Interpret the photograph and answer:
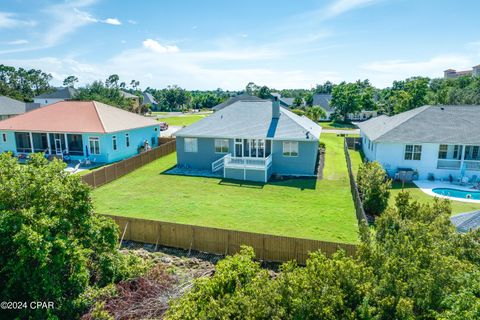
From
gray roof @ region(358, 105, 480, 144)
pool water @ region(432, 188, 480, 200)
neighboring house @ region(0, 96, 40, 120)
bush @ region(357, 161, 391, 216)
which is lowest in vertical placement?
pool water @ region(432, 188, 480, 200)

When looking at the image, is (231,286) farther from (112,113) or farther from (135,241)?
(112,113)

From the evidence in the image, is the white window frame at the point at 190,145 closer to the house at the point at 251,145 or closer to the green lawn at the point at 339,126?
the house at the point at 251,145

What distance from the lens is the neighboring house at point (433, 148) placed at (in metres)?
25.2

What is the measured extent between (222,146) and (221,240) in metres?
14.6

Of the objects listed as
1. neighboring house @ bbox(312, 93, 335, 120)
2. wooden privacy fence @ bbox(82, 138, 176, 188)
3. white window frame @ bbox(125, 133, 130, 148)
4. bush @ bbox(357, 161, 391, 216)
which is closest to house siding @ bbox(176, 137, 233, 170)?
wooden privacy fence @ bbox(82, 138, 176, 188)

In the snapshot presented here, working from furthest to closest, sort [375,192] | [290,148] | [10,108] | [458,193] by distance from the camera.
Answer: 1. [10,108]
2. [290,148]
3. [458,193]
4. [375,192]

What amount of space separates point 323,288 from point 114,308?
6851mm

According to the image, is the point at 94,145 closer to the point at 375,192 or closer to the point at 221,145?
the point at 221,145

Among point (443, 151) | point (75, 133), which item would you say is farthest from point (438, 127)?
point (75, 133)

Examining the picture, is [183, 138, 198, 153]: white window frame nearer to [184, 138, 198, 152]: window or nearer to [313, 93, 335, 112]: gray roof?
[184, 138, 198, 152]: window

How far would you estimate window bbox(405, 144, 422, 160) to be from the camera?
85.2 ft

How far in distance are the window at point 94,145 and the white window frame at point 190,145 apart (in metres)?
8.79

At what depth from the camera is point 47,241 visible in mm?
8977

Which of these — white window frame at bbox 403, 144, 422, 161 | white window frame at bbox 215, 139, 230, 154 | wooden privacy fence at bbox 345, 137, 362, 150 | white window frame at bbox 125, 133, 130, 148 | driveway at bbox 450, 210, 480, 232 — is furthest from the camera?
wooden privacy fence at bbox 345, 137, 362, 150
